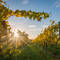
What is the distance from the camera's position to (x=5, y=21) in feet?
6.52

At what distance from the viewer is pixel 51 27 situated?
45.8ft

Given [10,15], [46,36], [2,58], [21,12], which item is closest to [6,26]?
[10,15]

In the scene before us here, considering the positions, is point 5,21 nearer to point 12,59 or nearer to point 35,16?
point 35,16

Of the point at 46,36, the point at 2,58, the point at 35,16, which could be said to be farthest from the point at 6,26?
the point at 46,36

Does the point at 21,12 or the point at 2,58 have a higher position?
the point at 21,12

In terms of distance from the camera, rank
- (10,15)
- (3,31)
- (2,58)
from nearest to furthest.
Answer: (10,15)
(3,31)
(2,58)

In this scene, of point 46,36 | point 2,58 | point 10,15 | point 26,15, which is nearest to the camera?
→ point 26,15

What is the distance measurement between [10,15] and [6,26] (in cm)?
37

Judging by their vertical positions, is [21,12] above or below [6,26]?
above

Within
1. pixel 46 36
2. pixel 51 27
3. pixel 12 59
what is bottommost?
pixel 12 59

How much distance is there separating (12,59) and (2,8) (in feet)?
28.7

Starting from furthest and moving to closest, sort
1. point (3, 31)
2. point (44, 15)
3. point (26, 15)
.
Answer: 1. point (3, 31)
2. point (26, 15)
3. point (44, 15)

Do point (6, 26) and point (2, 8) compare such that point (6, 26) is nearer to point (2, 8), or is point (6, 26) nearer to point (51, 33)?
point (2, 8)

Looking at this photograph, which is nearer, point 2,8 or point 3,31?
point 2,8
